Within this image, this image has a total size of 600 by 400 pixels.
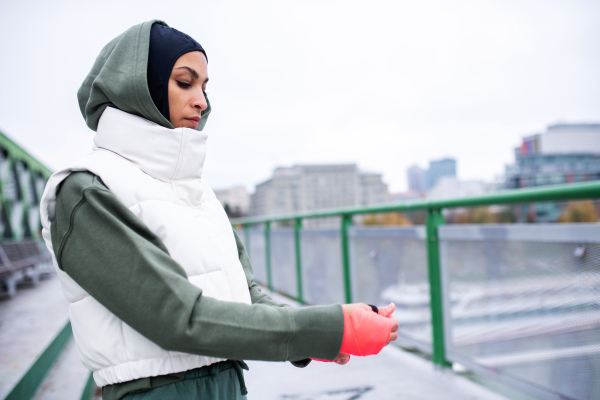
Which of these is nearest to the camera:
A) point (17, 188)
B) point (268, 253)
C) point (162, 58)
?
point (162, 58)

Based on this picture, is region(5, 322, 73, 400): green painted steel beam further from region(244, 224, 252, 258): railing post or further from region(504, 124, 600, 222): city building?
region(504, 124, 600, 222): city building

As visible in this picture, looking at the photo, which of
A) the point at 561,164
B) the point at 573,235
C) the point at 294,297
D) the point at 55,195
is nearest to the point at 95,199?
the point at 55,195

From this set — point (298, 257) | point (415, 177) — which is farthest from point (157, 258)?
point (415, 177)

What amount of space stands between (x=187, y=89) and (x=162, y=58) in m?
0.09

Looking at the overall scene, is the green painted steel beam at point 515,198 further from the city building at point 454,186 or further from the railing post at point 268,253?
the city building at point 454,186

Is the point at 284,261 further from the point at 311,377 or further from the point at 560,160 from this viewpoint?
the point at 560,160

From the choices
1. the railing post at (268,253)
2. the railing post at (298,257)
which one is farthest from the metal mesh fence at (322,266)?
the railing post at (268,253)

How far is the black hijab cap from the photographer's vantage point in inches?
40.1

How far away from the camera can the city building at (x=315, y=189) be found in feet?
312

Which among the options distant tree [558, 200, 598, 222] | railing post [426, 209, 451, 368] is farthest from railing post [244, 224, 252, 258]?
distant tree [558, 200, 598, 222]

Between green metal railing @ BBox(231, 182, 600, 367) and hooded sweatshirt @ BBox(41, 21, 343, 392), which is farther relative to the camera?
green metal railing @ BBox(231, 182, 600, 367)

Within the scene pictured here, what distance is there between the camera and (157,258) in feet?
2.74

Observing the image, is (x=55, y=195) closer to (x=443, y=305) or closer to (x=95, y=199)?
(x=95, y=199)

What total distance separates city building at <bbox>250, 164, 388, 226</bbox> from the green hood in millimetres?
90746
